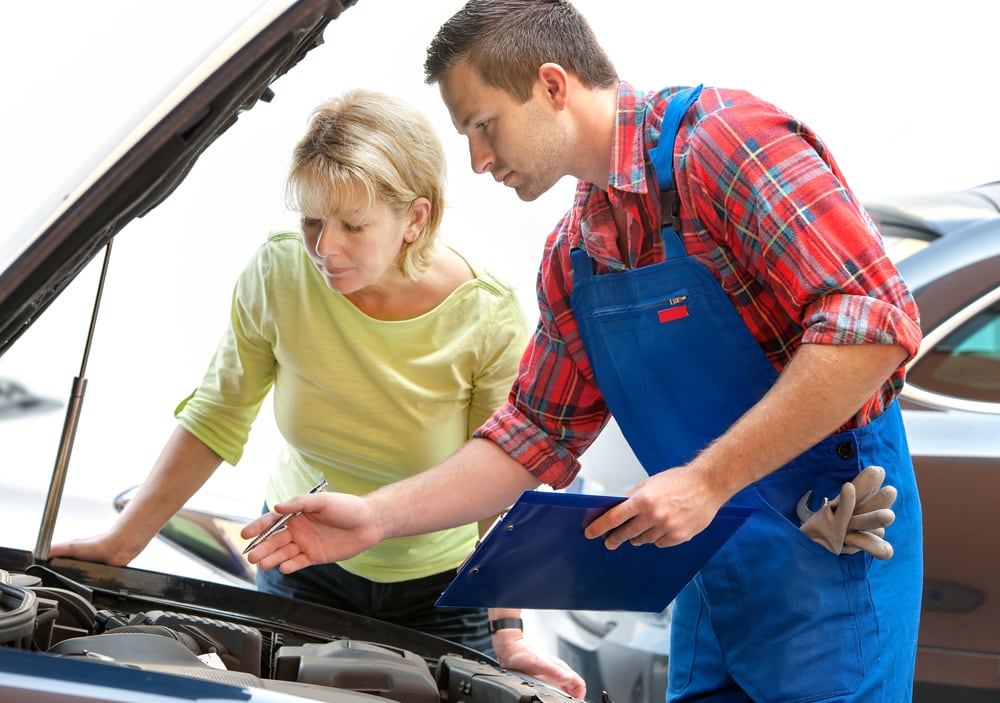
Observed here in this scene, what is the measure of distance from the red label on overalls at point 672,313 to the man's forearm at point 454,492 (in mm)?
395

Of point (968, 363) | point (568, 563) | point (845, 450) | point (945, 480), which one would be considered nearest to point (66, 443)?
point (568, 563)

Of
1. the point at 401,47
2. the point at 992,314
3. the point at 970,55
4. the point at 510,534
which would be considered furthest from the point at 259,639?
the point at 970,55

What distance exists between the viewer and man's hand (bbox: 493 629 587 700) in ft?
5.76

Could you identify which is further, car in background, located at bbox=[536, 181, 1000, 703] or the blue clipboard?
car in background, located at bbox=[536, 181, 1000, 703]

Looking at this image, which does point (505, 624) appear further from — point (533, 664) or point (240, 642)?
point (240, 642)

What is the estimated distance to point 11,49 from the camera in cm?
143

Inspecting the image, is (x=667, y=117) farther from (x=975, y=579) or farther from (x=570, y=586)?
(x=975, y=579)

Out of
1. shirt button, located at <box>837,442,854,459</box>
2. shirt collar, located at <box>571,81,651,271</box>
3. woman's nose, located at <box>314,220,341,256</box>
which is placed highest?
woman's nose, located at <box>314,220,341,256</box>

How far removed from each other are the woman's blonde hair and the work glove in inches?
35.7

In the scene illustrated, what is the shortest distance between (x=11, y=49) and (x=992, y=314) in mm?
2217

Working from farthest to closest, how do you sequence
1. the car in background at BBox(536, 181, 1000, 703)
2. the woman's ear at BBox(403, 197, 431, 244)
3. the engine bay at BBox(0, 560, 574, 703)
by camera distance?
1. the car in background at BBox(536, 181, 1000, 703)
2. the woman's ear at BBox(403, 197, 431, 244)
3. the engine bay at BBox(0, 560, 574, 703)

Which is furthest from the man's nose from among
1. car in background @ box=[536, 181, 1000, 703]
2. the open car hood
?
car in background @ box=[536, 181, 1000, 703]

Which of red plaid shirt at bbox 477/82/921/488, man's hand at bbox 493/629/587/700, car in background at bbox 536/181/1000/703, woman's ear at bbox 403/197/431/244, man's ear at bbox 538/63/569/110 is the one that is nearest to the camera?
red plaid shirt at bbox 477/82/921/488

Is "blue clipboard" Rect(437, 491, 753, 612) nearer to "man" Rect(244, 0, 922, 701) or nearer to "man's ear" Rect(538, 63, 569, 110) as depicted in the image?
"man" Rect(244, 0, 922, 701)
